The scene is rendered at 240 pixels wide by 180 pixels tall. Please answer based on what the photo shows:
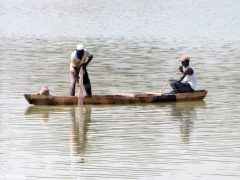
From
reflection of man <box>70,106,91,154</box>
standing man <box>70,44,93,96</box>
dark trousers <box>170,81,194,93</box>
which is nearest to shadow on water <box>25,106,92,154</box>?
reflection of man <box>70,106,91,154</box>

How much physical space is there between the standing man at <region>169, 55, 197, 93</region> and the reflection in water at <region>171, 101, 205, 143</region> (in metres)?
0.39

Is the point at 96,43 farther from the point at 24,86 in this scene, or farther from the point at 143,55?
the point at 24,86

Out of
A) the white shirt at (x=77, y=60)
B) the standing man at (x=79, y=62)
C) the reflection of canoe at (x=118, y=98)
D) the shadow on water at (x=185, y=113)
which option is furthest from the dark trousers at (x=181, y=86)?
the white shirt at (x=77, y=60)

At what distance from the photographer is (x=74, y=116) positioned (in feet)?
70.7

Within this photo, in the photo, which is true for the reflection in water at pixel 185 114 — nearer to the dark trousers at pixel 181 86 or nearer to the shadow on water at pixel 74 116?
the dark trousers at pixel 181 86

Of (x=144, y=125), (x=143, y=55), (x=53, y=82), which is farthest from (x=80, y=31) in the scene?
(x=144, y=125)

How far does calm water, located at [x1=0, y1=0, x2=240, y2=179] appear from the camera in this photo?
16.1 meters

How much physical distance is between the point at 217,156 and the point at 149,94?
673 centimetres

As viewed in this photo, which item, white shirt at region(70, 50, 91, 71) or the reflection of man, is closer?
the reflection of man

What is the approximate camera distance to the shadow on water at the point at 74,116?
18.8 meters

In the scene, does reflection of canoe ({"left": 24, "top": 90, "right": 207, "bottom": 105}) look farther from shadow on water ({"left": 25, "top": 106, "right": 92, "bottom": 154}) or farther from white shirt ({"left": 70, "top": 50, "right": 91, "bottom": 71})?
white shirt ({"left": 70, "top": 50, "right": 91, "bottom": 71})

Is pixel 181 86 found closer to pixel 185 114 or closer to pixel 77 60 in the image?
pixel 185 114

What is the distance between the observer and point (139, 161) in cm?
1634

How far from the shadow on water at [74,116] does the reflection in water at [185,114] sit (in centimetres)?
204
